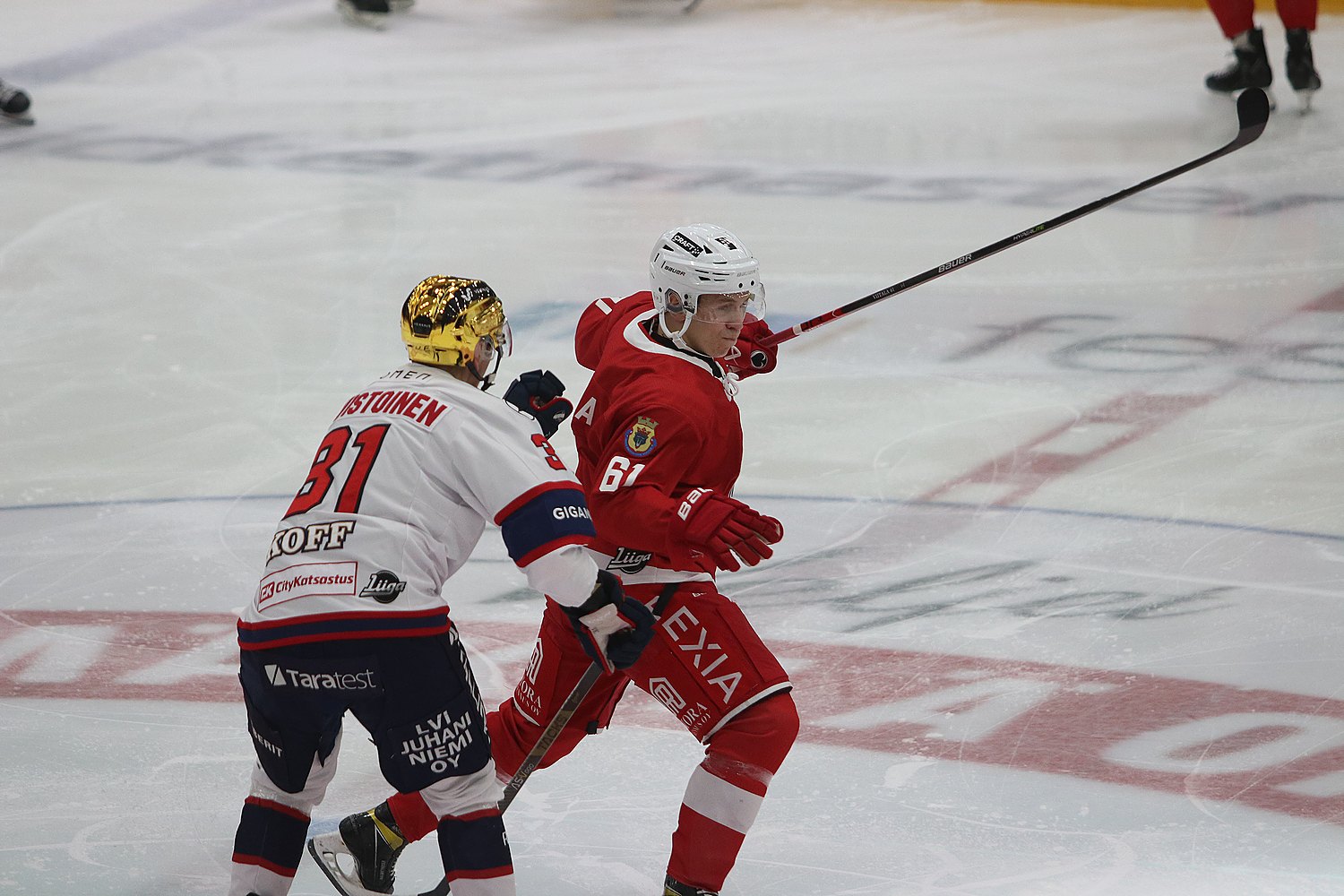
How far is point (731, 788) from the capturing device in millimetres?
2574

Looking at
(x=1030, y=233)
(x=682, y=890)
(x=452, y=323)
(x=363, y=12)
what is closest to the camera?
(x=452, y=323)

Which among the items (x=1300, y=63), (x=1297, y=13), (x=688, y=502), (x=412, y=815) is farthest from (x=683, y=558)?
(x=1297, y=13)

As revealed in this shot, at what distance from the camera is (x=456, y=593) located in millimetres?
4062

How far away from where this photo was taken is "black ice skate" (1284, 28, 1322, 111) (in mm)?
7855

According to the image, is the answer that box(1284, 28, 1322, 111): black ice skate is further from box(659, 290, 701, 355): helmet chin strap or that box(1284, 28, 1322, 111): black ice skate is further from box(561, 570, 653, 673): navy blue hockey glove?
box(561, 570, 653, 673): navy blue hockey glove

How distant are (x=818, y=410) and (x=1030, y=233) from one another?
1864 mm

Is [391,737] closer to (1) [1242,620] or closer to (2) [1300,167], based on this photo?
(1) [1242,620]

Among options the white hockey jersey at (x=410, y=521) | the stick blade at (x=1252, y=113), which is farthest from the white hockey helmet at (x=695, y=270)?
the stick blade at (x=1252, y=113)

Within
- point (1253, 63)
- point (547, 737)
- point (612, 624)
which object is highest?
point (612, 624)

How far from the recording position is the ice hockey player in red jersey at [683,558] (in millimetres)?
2570

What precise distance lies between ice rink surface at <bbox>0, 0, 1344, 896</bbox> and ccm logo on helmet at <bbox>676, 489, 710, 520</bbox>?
70 cm

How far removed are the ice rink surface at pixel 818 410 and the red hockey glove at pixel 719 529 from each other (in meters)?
0.64

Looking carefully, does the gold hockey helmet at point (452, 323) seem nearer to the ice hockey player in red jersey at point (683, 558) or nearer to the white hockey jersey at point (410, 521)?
the white hockey jersey at point (410, 521)

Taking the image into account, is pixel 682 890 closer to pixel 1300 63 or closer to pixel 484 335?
pixel 484 335
